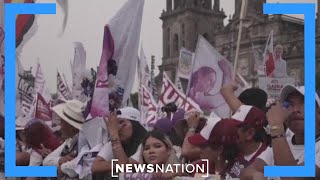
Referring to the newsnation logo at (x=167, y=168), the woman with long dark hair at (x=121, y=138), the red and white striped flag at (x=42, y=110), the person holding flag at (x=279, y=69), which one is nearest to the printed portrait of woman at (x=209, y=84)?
the person holding flag at (x=279, y=69)

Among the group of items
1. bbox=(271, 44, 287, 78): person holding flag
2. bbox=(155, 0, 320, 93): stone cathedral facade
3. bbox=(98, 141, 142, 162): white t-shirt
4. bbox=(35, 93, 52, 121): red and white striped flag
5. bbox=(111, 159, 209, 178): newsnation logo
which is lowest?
bbox=(111, 159, 209, 178): newsnation logo

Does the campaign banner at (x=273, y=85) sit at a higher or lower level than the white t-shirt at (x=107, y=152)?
higher

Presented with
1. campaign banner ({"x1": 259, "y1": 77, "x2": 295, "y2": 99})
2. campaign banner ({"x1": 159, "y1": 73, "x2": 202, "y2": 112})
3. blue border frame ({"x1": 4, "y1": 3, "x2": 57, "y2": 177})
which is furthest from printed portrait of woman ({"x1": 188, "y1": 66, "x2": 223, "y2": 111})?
blue border frame ({"x1": 4, "y1": 3, "x2": 57, "y2": 177})

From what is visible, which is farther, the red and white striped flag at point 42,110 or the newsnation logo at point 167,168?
the red and white striped flag at point 42,110

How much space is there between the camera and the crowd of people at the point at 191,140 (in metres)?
3.02

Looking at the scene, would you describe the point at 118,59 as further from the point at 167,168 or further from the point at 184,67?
the point at 184,67

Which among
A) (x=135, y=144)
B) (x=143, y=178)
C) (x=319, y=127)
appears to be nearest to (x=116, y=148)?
(x=135, y=144)

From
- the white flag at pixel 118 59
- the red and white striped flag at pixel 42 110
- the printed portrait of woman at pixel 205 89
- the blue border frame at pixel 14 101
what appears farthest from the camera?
the printed portrait of woman at pixel 205 89

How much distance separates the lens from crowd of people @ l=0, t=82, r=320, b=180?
3.02m

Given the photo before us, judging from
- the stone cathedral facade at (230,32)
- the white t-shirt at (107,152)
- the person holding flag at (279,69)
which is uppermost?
the stone cathedral facade at (230,32)

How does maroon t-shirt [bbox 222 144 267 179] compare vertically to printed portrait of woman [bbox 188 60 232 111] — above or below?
below

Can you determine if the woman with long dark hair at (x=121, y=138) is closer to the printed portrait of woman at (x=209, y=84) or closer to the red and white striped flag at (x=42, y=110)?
the red and white striped flag at (x=42, y=110)

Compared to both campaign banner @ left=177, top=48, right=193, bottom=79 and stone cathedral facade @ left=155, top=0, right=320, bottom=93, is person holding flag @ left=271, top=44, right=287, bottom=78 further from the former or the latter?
stone cathedral facade @ left=155, top=0, right=320, bottom=93

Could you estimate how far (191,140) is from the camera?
138 inches
